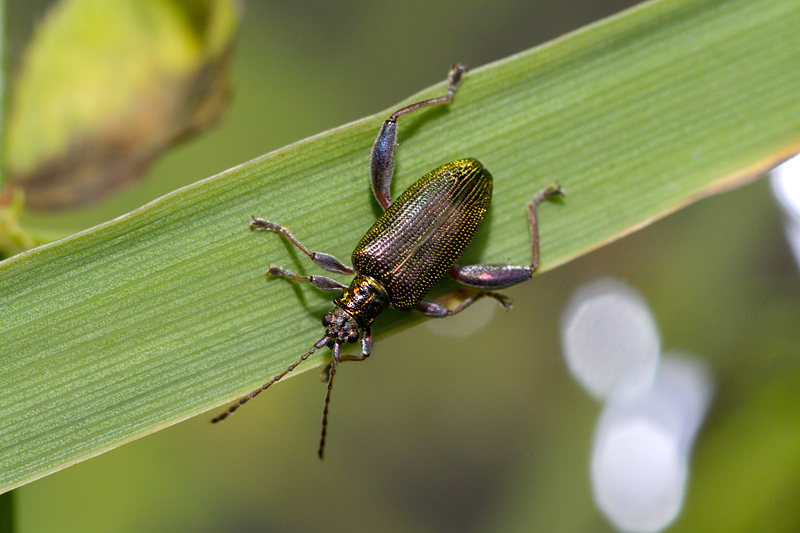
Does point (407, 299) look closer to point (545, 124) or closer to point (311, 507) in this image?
point (545, 124)

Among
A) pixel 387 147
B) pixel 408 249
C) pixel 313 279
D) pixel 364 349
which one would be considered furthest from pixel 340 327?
pixel 387 147

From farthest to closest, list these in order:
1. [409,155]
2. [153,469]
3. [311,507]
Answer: [311,507], [153,469], [409,155]

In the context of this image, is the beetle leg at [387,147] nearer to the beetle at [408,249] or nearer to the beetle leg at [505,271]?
the beetle at [408,249]

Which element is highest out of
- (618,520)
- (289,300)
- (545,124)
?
(545,124)

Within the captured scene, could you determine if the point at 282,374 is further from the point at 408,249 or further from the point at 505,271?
the point at 505,271

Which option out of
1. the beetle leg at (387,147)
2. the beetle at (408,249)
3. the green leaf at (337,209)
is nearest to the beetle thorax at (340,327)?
the beetle at (408,249)

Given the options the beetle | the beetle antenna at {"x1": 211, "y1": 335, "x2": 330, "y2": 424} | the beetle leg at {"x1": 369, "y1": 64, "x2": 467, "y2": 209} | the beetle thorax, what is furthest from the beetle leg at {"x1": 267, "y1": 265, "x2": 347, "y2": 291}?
the beetle leg at {"x1": 369, "y1": 64, "x2": 467, "y2": 209}

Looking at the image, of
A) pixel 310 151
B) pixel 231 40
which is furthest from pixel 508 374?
pixel 231 40

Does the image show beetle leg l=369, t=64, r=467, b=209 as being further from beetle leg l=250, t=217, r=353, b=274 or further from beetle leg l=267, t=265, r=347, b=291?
beetle leg l=267, t=265, r=347, b=291
